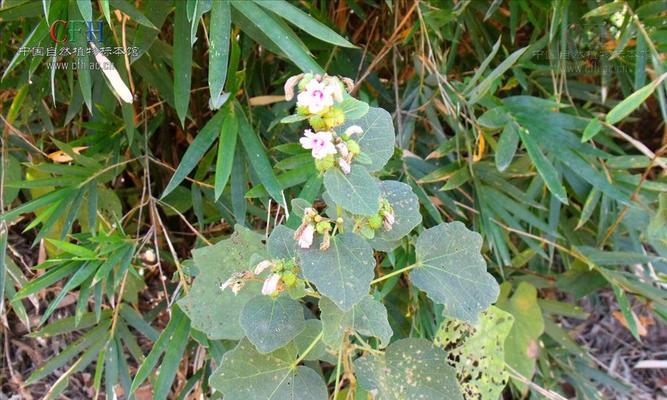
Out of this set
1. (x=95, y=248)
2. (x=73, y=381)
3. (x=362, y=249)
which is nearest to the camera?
(x=362, y=249)

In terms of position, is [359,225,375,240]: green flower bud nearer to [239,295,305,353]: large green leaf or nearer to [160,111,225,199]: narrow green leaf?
[239,295,305,353]: large green leaf

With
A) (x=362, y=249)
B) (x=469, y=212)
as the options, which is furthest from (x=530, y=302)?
(x=362, y=249)

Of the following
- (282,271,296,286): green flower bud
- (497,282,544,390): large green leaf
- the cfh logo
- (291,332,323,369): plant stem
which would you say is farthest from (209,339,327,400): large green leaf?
(497,282,544,390): large green leaf

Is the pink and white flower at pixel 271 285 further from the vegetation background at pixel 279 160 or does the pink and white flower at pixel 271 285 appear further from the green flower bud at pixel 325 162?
the vegetation background at pixel 279 160

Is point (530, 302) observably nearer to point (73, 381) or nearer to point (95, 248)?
point (95, 248)

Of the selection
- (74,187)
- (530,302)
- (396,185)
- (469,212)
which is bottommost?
(530,302)

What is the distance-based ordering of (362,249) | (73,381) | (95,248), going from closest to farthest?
(362,249) → (95,248) → (73,381)

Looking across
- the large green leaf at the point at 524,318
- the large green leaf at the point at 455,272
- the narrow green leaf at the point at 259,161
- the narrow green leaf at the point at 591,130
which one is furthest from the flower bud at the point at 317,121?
the large green leaf at the point at 524,318

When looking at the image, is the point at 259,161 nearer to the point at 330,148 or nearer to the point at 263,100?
the point at 263,100
